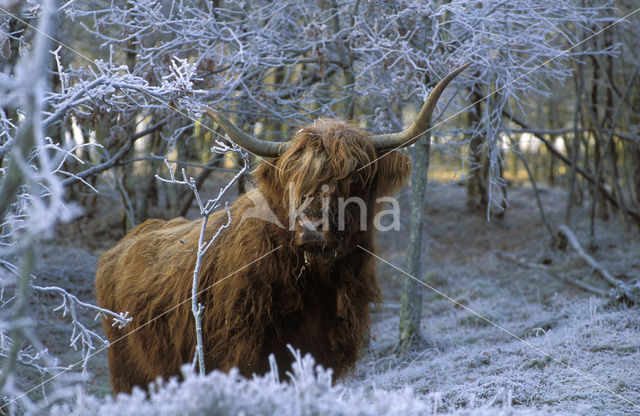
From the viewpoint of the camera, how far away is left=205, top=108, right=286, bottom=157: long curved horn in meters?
4.09

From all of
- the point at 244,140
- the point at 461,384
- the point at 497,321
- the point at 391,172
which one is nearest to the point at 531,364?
the point at 461,384

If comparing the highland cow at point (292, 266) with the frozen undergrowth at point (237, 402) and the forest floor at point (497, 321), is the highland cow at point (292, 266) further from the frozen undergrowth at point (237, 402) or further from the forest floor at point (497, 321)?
the frozen undergrowth at point (237, 402)

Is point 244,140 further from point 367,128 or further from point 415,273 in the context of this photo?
point 415,273

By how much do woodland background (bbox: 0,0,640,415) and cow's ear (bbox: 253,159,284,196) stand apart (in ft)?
1.20

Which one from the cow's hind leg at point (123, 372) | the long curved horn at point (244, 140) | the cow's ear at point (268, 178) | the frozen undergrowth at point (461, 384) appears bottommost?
the cow's hind leg at point (123, 372)

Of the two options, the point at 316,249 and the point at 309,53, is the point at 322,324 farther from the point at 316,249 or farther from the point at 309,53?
the point at 309,53

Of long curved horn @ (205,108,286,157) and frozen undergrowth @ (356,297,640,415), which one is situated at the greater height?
long curved horn @ (205,108,286,157)

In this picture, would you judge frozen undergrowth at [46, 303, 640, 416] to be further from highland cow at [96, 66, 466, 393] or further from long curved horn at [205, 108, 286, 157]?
long curved horn at [205, 108, 286, 157]

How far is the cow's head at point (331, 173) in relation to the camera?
370 cm

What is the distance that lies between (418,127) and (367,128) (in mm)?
2455

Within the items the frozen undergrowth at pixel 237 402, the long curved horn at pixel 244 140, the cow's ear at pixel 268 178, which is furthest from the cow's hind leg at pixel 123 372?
the frozen undergrowth at pixel 237 402

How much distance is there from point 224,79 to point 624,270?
742cm

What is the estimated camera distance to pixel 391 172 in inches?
170

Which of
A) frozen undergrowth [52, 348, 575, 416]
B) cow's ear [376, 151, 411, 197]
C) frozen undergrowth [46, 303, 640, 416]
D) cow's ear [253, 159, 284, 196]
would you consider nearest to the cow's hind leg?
frozen undergrowth [46, 303, 640, 416]
